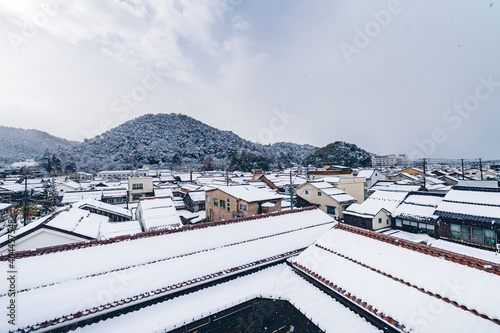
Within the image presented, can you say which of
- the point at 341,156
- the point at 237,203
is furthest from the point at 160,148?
the point at 237,203

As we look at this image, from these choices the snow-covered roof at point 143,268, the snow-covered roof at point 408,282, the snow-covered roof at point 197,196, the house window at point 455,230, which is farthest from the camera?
the snow-covered roof at point 197,196

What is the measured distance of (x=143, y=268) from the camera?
7566 mm

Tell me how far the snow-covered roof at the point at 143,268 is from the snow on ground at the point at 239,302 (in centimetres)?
8

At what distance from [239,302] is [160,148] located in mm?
131244

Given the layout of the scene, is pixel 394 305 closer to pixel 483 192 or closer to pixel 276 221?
pixel 276 221

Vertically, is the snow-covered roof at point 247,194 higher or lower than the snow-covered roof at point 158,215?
higher

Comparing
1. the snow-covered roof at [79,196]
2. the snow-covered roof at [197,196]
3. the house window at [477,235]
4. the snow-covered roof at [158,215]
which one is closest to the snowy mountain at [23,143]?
the snow-covered roof at [79,196]

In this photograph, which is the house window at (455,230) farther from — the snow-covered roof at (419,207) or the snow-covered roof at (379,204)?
the snow-covered roof at (379,204)

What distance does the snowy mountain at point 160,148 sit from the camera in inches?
4220

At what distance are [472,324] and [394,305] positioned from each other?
1424mm

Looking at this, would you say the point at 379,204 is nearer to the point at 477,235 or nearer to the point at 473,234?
the point at 473,234

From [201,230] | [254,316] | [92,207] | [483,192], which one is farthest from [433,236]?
[92,207]

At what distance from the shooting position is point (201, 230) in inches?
412

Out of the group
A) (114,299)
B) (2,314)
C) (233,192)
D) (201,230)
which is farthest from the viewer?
(233,192)
